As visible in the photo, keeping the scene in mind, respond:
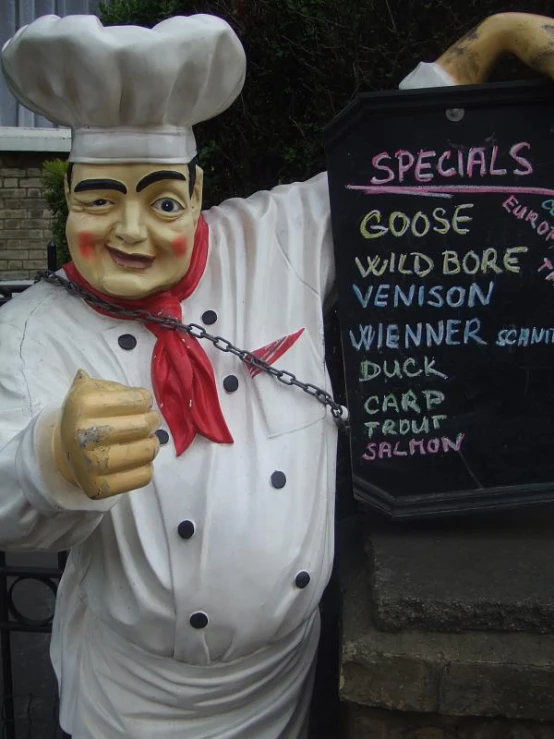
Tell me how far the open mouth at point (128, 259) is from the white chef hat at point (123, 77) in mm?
192

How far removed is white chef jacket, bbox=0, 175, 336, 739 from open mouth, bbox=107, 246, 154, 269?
0.45 feet

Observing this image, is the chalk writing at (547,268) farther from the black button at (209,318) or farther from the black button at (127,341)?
the black button at (127,341)

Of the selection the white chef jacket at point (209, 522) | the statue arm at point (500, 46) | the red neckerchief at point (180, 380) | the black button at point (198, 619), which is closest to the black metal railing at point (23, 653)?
the white chef jacket at point (209, 522)

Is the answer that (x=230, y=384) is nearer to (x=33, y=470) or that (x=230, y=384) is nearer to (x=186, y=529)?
(x=186, y=529)

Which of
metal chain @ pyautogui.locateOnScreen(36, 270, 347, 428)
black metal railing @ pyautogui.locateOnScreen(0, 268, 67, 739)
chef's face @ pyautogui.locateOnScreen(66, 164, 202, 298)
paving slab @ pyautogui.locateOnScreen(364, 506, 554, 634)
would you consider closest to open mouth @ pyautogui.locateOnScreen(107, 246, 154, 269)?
chef's face @ pyautogui.locateOnScreen(66, 164, 202, 298)

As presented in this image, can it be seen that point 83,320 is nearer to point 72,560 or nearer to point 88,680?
point 72,560

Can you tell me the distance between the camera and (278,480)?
1656 millimetres

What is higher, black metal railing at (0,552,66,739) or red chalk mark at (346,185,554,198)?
red chalk mark at (346,185,554,198)

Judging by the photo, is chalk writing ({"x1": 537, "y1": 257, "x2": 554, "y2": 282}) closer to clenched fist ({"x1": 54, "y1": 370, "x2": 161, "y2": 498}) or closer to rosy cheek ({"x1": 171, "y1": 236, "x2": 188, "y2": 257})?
rosy cheek ({"x1": 171, "y1": 236, "x2": 188, "y2": 257})

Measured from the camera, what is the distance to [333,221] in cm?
189

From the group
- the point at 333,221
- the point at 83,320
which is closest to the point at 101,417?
the point at 83,320

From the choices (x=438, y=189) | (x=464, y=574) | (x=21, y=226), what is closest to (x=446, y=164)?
(x=438, y=189)

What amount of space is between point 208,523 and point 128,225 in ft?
2.08

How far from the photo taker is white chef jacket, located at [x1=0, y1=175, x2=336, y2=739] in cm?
161
